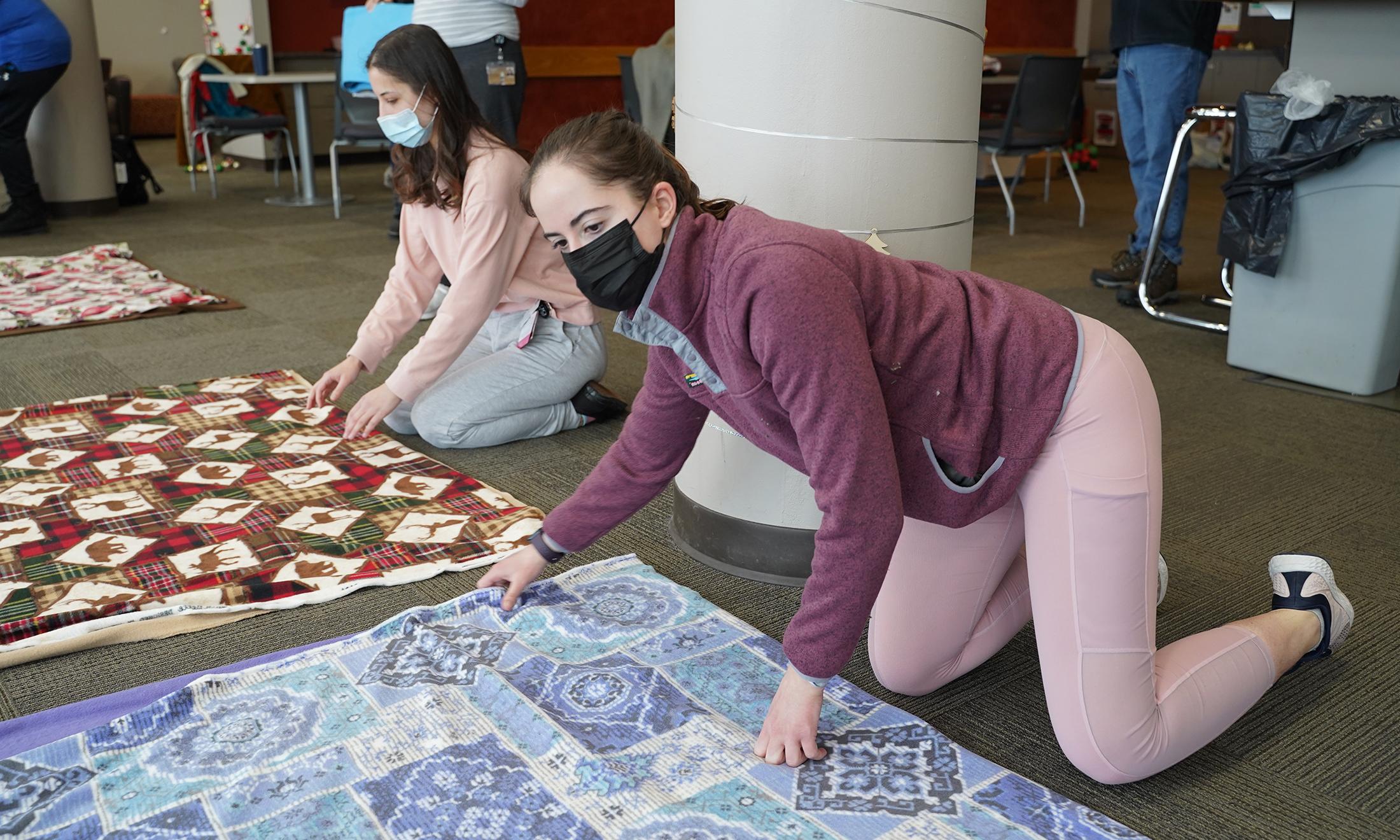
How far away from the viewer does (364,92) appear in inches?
230

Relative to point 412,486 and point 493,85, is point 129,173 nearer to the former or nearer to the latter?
point 493,85

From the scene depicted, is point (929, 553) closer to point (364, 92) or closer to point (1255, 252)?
point (1255, 252)

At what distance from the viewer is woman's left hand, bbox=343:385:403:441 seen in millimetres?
2193

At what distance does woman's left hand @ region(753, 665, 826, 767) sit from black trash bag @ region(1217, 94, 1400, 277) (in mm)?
2385

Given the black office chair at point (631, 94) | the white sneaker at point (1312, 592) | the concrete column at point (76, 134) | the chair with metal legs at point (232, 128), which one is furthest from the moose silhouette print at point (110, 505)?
the chair with metal legs at point (232, 128)

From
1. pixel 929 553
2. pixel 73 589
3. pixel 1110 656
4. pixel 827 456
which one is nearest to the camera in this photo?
pixel 827 456

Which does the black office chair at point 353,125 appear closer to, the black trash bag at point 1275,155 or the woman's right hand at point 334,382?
the woman's right hand at point 334,382

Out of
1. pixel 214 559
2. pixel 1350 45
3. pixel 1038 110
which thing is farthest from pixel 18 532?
pixel 1038 110

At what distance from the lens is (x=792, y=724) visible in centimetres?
138

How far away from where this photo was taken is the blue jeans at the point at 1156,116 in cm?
414

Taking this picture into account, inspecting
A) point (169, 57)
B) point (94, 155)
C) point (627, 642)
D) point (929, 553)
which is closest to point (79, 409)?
point (627, 642)

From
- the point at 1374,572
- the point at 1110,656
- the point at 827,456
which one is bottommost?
the point at 1374,572

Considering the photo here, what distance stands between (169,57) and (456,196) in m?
10.2

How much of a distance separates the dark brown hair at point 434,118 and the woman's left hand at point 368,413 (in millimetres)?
508
